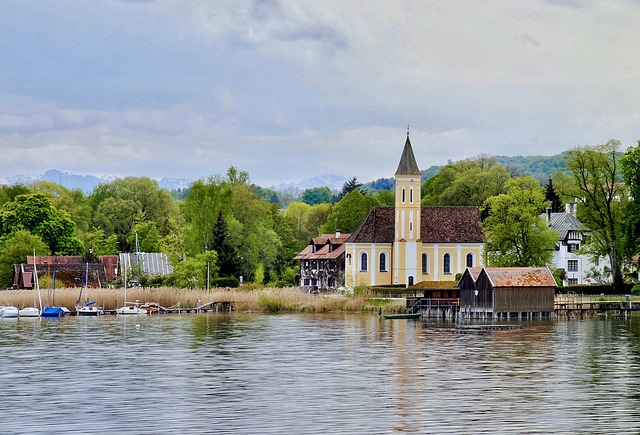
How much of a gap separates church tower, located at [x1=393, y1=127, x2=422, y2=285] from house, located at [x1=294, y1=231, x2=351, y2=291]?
9.26m

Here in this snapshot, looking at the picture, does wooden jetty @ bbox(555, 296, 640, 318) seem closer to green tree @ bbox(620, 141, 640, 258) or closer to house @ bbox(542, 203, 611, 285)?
green tree @ bbox(620, 141, 640, 258)

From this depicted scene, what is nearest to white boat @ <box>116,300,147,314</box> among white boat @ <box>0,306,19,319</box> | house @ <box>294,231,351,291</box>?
white boat @ <box>0,306,19,319</box>

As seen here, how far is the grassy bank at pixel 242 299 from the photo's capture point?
90.1 m

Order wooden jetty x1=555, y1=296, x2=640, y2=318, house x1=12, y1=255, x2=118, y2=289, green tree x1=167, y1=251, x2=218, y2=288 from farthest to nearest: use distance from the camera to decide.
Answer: house x1=12, y1=255, x2=118, y2=289, green tree x1=167, y1=251, x2=218, y2=288, wooden jetty x1=555, y1=296, x2=640, y2=318

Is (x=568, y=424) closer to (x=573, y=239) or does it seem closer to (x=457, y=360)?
(x=457, y=360)

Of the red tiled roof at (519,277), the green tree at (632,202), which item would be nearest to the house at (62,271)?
the red tiled roof at (519,277)

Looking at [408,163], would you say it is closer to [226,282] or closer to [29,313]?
[226,282]

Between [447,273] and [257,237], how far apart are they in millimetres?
22064

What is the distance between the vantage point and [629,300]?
87500 millimetres


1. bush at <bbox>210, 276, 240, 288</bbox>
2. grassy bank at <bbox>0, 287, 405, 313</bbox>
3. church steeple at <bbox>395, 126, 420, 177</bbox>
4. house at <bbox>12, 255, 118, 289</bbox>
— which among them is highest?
church steeple at <bbox>395, 126, 420, 177</bbox>

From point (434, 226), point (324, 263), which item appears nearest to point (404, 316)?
point (434, 226)

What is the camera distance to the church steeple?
110 m

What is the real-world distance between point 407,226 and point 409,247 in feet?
7.31

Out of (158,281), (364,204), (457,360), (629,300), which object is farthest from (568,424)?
(364,204)
